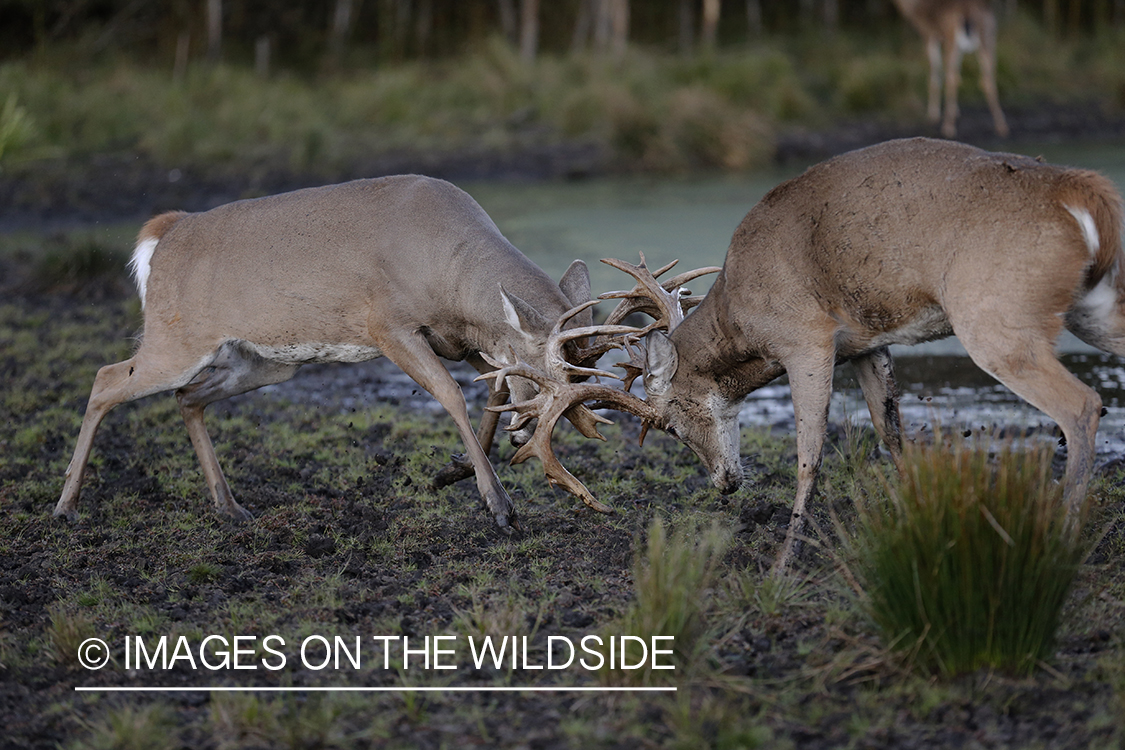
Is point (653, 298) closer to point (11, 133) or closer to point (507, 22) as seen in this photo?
point (11, 133)

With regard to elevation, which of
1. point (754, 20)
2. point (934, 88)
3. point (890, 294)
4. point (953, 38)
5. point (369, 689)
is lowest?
point (934, 88)

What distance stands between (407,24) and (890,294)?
100.0 feet

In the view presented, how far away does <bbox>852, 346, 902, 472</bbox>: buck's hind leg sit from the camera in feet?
20.5

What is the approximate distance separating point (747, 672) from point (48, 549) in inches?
146

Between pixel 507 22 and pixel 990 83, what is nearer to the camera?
pixel 990 83

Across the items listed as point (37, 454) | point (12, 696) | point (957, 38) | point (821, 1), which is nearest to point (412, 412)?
point (37, 454)

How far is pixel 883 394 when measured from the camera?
629 centimetres

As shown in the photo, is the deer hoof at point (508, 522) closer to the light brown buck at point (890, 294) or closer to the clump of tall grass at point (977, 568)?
the light brown buck at point (890, 294)

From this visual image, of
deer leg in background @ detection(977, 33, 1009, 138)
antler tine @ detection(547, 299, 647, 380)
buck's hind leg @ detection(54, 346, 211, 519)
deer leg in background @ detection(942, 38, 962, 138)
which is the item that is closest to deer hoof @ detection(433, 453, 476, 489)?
antler tine @ detection(547, 299, 647, 380)

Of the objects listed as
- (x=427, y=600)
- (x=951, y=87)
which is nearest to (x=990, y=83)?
(x=951, y=87)

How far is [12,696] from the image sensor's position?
452 centimetres

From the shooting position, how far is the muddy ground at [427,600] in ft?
13.2

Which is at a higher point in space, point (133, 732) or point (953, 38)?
point (953, 38)

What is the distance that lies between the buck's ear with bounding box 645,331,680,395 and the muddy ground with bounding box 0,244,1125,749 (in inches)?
27.6
